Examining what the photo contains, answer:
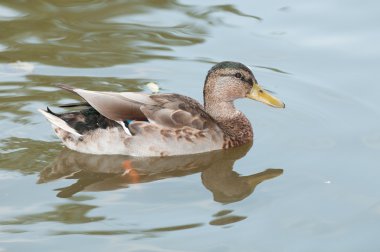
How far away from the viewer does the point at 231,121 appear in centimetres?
952

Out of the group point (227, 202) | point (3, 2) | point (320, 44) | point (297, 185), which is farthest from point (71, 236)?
point (3, 2)

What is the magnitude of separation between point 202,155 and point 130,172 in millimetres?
803

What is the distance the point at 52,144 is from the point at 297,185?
97.5 inches

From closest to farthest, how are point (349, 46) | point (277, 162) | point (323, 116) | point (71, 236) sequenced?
point (71, 236), point (277, 162), point (323, 116), point (349, 46)

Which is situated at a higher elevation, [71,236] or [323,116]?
[323,116]

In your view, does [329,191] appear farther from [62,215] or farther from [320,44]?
→ [320,44]

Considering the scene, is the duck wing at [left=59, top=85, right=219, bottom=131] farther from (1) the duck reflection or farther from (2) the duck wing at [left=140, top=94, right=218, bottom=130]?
(1) the duck reflection

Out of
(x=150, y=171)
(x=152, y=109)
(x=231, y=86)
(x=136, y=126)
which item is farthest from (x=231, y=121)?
(x=150, y=171)

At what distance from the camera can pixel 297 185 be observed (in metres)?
8.18

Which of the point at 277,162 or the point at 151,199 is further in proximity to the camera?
the point at 277,162

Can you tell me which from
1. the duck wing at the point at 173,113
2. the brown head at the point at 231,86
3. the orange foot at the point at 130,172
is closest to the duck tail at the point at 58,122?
the orange foot at the point at 130,172

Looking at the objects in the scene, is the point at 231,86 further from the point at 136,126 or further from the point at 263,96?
the point at 136,126

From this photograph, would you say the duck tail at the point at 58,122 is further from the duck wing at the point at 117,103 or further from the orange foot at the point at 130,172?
the orange foot at the point at 130,172

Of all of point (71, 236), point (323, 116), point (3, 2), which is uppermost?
point (3, 2)
